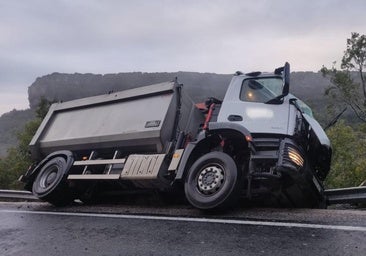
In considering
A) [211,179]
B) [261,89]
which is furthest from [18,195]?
[261,89]

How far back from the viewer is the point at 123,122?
773 cm

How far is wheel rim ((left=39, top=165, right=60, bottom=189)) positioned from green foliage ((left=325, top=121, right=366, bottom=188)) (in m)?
8.26

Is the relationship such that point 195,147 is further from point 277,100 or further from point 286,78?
point 286,78

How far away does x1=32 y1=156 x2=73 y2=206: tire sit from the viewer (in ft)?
25.5

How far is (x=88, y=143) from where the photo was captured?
8.15 m

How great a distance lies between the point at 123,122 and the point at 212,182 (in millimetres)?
2441

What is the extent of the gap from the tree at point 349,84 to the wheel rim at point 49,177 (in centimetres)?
2028

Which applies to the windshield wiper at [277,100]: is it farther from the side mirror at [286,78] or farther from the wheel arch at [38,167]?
the wheel arch at [38,167]

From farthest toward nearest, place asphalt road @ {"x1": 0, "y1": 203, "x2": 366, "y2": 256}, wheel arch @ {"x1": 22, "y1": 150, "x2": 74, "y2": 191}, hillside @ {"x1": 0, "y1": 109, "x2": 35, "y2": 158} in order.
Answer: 1. hillside @ {"x1": 0, "y1": 109, "x2": 35, "y2": 158}
2. wheel arch @ {"x1": 22, "y1": 150, "x2": 74, "y2": 191}
3. asphalt road @ {"x1": 0, "y1": 203, "x2": 366, "y2": 256}

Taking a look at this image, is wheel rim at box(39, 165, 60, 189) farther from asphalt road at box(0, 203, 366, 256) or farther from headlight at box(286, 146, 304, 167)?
headlight at box(286, 146, 304, 167)

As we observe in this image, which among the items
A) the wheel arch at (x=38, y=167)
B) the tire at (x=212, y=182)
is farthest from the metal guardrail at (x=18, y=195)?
the tire at (x=212, y=182)

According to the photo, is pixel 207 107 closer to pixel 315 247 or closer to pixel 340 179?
pixel 315 247

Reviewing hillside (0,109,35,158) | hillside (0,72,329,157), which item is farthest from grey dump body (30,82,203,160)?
hillside (0,109,35,158)

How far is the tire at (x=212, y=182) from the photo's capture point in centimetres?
573
